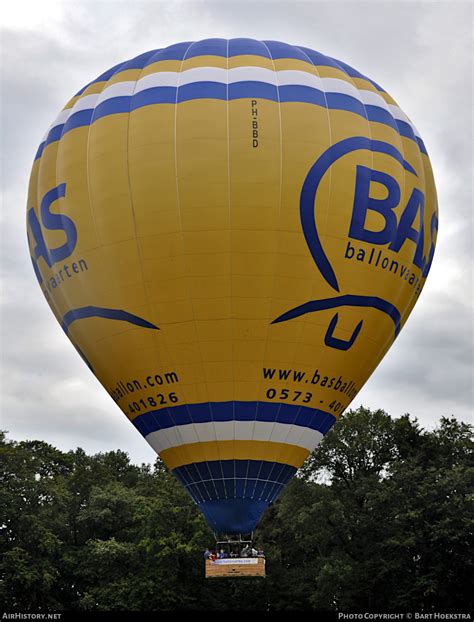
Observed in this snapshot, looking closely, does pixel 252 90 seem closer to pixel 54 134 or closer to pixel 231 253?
pixel 231 253

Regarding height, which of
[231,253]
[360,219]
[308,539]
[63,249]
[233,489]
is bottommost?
[233,489]

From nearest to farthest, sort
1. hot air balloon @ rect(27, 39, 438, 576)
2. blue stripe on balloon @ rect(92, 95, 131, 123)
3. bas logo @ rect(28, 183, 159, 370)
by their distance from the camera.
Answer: hot air balloon @ rect(27, 39, 438, 576)
bas logo @ rect(28, 183, 159, 370)
blue stripe on balloon @ rect(92, 95, 131, 123)

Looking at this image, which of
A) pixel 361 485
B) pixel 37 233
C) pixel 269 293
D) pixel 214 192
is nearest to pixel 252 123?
pixel 214 192

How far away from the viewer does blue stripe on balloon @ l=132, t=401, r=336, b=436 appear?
18.6 metres

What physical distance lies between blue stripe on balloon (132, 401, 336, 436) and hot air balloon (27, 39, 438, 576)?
0.03m

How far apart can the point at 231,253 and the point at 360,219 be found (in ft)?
8.57

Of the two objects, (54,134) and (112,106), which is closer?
(112,106)

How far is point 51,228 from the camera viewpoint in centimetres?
2003

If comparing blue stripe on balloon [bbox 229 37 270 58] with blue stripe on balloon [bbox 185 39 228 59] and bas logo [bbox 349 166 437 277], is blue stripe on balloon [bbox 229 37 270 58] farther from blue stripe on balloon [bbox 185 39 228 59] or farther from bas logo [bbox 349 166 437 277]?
bas logo [bbox 349 166 437 277]

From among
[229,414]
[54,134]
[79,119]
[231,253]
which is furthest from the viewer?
[54,134]

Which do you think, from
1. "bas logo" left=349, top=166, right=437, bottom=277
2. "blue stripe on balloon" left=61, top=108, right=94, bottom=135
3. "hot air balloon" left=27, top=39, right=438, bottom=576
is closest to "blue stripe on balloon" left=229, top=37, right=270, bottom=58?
"hot air balloon" left=27, top=39, right=438, bottom=576

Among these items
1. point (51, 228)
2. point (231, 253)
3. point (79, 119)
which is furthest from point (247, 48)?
point (51, 228)

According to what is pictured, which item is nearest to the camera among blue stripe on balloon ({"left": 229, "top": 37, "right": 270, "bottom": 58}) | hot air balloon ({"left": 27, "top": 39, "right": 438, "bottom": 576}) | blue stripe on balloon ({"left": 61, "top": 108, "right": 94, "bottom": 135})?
hot air balloon ({"left": 27, "top": 39, "right": 438, "bottom": 576})

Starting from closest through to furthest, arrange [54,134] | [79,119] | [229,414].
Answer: [229,414], [79,119], [54,134]
